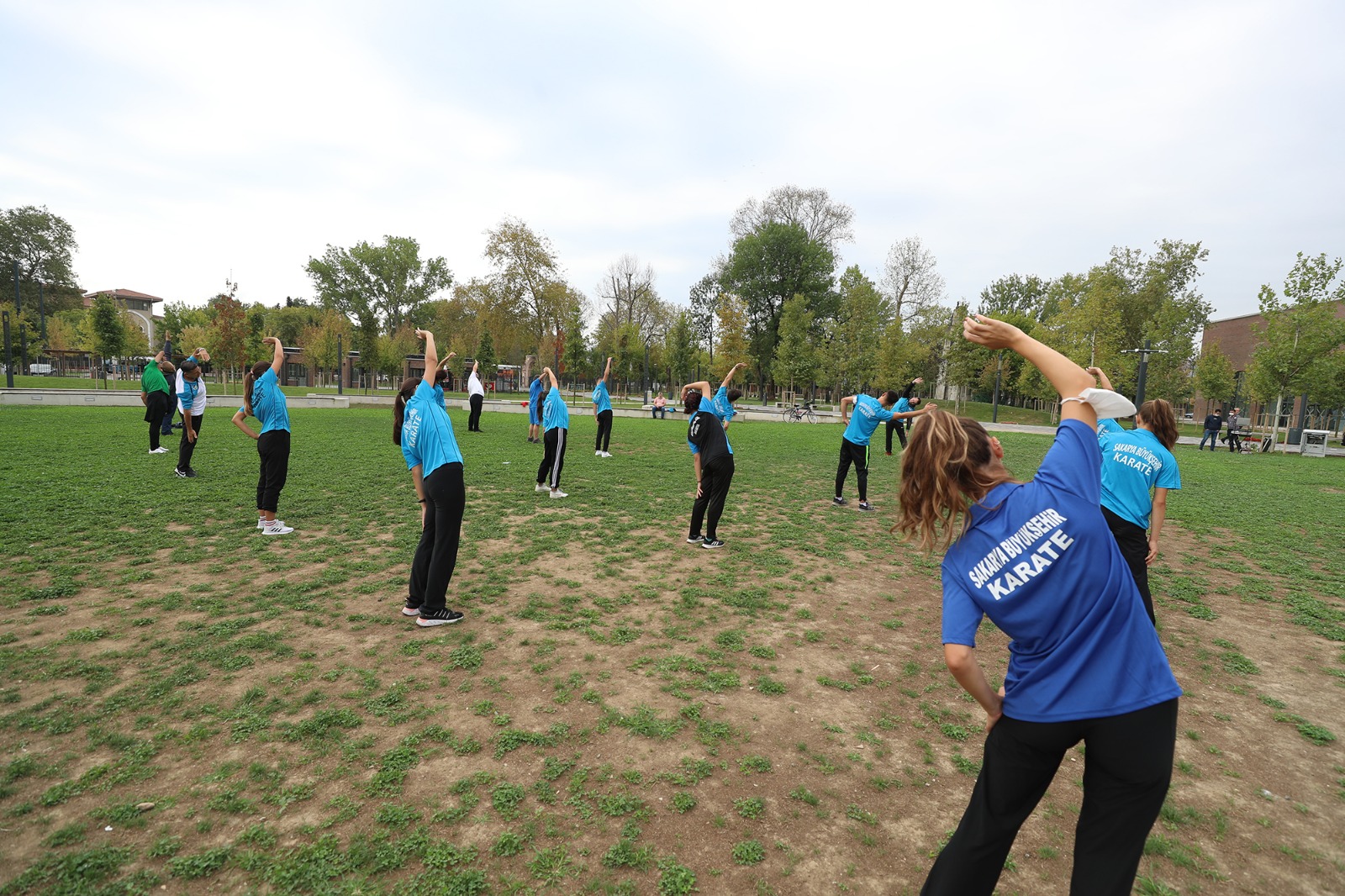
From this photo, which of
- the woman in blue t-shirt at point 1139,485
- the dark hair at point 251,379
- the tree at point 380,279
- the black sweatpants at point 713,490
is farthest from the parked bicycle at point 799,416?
the tree at point 380,279

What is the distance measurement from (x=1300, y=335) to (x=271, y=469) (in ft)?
126

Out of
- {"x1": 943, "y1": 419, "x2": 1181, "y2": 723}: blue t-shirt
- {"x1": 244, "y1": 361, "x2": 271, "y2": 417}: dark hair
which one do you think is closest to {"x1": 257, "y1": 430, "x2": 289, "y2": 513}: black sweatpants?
{"x1": 244, "y1": 361, "x2": 271, "y2": 417}: dark hair

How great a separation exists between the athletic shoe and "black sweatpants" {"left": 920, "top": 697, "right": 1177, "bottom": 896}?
4336 millimetres

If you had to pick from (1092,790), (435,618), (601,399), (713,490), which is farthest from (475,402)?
(1092,790)

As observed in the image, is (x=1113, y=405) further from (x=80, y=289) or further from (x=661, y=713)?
(x=80, y=289)

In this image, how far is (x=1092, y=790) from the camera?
1.76m

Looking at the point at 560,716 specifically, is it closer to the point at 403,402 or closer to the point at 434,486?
the point at 434,486

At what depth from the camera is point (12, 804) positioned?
9.45ft

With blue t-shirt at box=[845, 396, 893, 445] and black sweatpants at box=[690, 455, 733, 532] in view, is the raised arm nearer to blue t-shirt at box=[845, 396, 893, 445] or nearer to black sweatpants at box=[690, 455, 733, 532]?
black sweatpants at box=[690, 455, 733, 532]

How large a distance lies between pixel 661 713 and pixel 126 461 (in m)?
13.2

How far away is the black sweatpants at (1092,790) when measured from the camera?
170cm

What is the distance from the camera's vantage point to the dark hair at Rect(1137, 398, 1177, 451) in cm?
461

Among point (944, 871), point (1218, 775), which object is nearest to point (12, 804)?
point (944, 871)

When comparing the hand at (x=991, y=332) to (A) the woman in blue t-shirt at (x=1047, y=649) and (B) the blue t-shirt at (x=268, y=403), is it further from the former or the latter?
(B) the blue t-shirt at (x=268, y=403)
